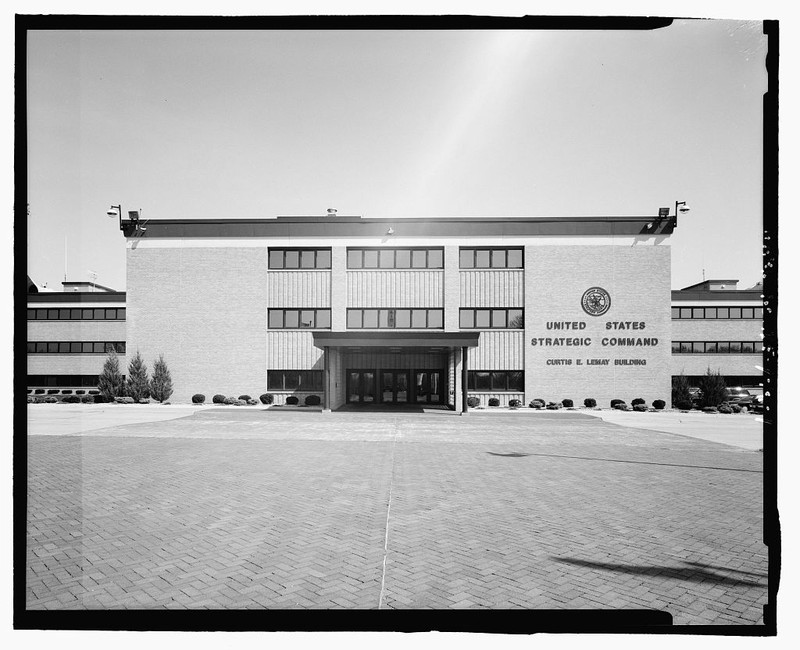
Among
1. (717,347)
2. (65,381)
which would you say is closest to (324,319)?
(65,381)

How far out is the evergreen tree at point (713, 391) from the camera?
102ft

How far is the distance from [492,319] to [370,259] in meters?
8.24

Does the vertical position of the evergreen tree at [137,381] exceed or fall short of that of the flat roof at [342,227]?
it falls short

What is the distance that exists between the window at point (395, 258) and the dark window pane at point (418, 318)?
8.76 feet

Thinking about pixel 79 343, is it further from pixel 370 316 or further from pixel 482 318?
pixel 482 318

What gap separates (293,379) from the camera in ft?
110

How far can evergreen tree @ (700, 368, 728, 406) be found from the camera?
31091 mm

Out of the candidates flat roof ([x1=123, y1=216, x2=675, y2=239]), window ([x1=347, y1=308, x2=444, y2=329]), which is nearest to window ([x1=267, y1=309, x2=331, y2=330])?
window ([x1=347, y1=308, x2=444, y2=329])

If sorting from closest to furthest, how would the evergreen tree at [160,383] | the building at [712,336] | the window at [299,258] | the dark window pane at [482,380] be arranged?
the evergreen tree at [160,383] → the dark window pane at [482,380] → the window at [299,258] → the building at [712,336]

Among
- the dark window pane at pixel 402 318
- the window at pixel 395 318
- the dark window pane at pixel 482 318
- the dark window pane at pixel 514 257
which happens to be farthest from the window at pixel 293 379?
the dark window pane at pixel 514 257

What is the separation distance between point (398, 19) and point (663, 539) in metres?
5.95

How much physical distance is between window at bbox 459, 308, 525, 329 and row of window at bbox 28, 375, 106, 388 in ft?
74.2

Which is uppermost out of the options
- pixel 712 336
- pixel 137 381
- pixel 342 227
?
pixel 342 227

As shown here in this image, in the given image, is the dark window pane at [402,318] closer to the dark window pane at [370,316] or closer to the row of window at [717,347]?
the dark window pane at [370,316]
